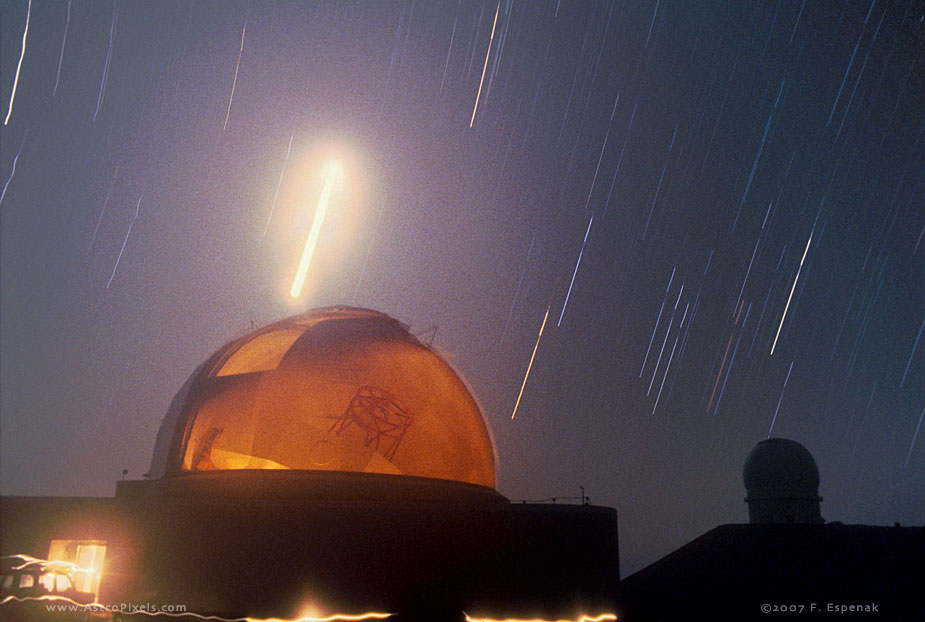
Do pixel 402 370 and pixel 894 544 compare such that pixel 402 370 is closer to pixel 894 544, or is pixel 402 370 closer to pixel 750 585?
pixel 750 585

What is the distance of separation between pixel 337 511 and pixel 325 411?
1599 millimetres

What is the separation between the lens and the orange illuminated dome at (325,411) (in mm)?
10805

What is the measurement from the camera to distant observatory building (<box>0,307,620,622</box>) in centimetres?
1016

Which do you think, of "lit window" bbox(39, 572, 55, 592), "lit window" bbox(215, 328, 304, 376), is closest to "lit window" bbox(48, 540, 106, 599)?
"lit window" bbox(39, 572, 55, 592)

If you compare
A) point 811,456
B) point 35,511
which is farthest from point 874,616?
point 35,511

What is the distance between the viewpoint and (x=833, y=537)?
23.7 meters

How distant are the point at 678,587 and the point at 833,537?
20.6 feet

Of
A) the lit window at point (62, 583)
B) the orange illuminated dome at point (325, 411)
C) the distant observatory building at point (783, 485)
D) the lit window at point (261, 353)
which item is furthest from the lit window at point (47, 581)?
the distant observatory building at point (783, 485)

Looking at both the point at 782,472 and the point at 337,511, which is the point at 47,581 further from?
the point at 782,472

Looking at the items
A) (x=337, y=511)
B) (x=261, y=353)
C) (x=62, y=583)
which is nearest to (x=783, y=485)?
(x=337, y=511)

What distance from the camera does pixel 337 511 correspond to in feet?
33.5

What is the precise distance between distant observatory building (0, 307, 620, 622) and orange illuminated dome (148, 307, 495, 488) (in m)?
0.03

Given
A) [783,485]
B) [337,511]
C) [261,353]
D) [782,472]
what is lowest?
[337,511]

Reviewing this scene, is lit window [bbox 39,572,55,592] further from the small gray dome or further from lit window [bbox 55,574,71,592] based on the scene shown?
the small gray dome
